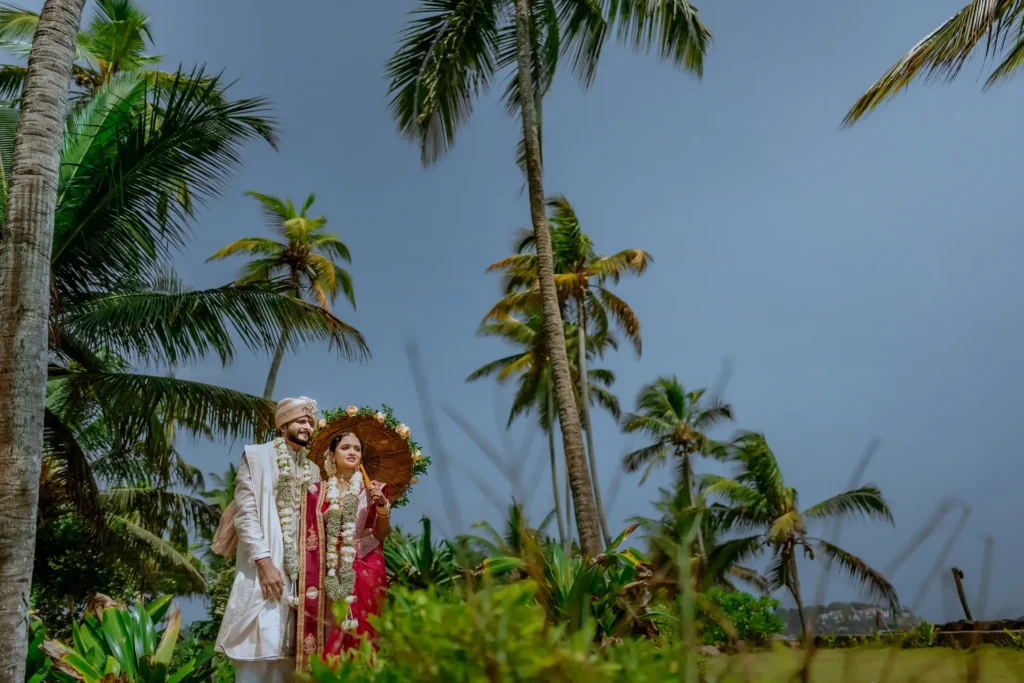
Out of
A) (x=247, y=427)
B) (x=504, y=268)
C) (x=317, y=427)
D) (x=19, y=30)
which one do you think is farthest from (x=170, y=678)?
(x=504, y=268)

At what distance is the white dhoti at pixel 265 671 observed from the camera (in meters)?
3.96

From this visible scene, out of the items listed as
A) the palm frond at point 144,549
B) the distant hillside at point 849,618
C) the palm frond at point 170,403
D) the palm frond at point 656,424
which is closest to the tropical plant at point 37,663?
the palm frond at point 170,403

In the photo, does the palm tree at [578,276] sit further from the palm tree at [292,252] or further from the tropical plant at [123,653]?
the tropical plant at [123,653]

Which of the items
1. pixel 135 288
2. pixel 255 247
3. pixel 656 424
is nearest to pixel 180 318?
pixel 135 288

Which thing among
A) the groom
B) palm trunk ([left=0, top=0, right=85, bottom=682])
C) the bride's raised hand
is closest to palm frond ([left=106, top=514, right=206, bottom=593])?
palm trunk ([left=0, top=0, right=85, bottom=682])

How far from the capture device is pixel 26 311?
5121 millimetres

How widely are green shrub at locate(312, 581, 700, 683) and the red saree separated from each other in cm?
248

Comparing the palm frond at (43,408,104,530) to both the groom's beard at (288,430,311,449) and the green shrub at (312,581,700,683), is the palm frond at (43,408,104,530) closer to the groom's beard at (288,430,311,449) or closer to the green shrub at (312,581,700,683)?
the groom's beard at (288,430,311,449)

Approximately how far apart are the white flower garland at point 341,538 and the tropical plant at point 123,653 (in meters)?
1.62

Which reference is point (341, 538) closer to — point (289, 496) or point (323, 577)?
point (323, 577)

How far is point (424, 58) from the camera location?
1165cm

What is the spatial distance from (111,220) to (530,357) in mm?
17564

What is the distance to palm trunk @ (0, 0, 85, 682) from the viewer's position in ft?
15.7

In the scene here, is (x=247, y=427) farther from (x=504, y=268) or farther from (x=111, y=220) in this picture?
(x=504, y=268)
